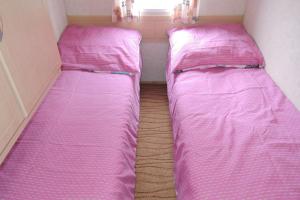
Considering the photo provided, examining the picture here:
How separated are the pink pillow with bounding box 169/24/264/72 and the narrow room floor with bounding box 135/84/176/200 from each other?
1.74 ft

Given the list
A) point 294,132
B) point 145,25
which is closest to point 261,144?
point 294,132

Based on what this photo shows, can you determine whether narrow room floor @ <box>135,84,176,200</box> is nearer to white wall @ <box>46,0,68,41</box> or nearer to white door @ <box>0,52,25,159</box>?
white door @ <box>0,52,25,159</box>

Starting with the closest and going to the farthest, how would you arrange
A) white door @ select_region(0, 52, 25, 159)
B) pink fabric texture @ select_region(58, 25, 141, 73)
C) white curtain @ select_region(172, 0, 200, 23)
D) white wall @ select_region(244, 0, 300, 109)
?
white door @ select_region(0, 52, 25, 159), white wall @ select_region(244, 0, 300, 109), pink fabric texture @ select_region(58, 25, 141, 73), white curtain @ select_region(172, 0, 200, 23)

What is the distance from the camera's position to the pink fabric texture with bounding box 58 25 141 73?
1.89 m

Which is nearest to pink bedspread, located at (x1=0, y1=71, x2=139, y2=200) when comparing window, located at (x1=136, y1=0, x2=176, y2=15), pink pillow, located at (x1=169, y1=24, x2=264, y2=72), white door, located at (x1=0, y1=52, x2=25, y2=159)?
white door, located at (x1=0, y1=52, x2=25, y2=159)

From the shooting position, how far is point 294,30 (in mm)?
1536

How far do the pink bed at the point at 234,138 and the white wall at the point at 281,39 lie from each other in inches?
3.2

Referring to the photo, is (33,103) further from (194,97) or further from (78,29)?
(78,29)

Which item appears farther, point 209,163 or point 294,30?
point 294,30

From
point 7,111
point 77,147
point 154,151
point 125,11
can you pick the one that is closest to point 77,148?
point 77,147

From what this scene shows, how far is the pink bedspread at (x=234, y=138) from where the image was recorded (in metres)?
1.06

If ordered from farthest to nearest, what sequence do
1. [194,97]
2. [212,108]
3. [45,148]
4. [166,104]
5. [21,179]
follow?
[166,104] → [194,97] → [212,108] → [45,148] → [21,179]

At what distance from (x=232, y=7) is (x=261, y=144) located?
4.97ft

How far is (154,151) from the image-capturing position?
189cm
